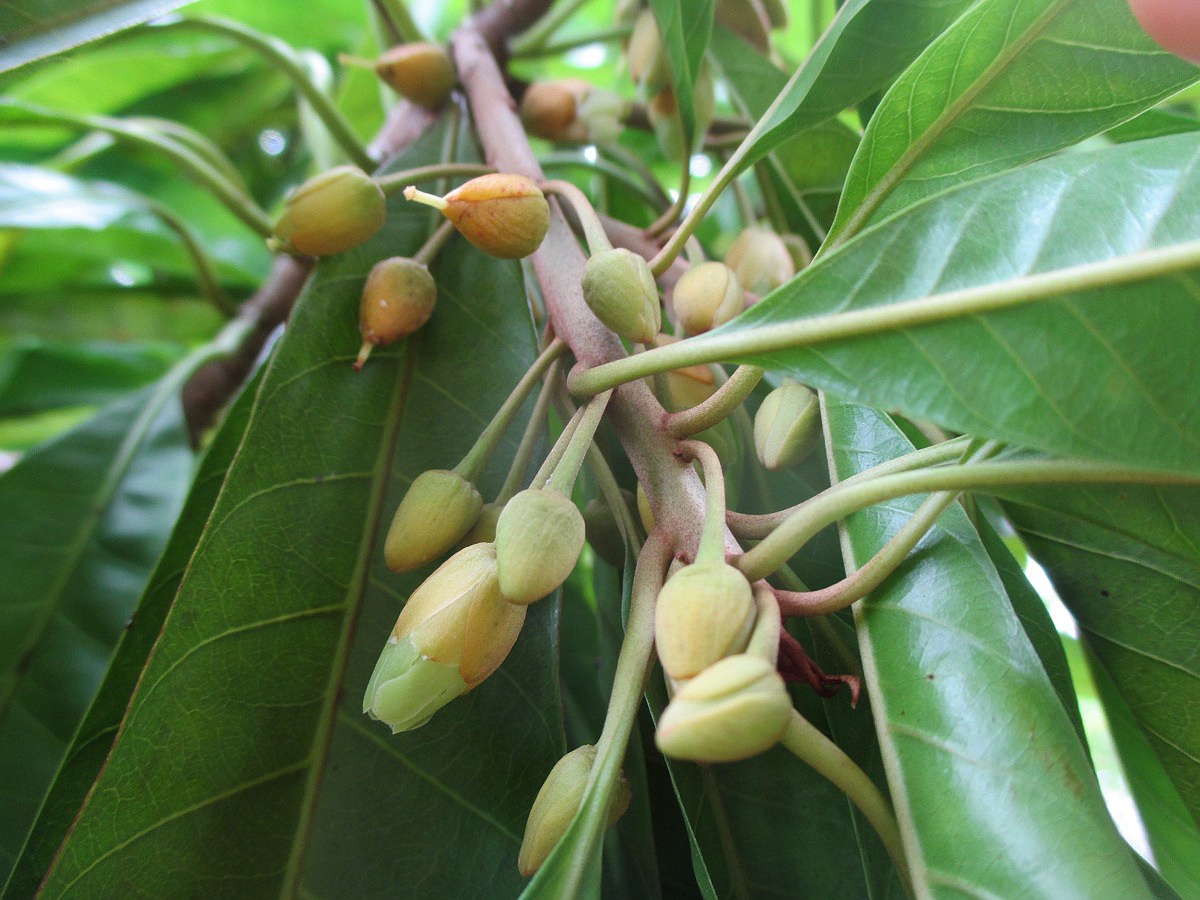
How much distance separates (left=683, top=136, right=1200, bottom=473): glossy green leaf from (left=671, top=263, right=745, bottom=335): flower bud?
0.18 m

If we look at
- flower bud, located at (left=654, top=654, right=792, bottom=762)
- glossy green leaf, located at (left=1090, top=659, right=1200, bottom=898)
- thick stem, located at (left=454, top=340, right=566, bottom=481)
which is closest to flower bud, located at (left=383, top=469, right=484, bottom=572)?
thick stem, located at (left=454, top=340, right=566, bottom=481)

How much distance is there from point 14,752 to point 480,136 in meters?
0.71

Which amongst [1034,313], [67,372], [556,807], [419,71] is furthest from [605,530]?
[67,372]

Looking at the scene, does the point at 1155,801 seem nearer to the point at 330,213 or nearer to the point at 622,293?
the point at 622,293

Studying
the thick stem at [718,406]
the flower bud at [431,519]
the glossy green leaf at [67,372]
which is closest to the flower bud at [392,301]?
the flower bud at [431,519]

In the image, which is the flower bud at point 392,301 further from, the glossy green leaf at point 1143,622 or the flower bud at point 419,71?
the glossy green leaf at point 1143,622

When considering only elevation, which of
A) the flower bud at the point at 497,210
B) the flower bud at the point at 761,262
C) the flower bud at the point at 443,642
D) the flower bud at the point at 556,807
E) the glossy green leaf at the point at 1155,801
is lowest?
the glossy green leaf at the point at 1155,801

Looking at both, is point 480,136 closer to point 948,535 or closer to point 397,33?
point 397,33

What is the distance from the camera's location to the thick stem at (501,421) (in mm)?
609

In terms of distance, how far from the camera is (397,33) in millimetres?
1072

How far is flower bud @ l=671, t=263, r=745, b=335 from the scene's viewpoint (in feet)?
2.16

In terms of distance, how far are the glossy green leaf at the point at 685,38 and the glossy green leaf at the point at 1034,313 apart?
32 cm

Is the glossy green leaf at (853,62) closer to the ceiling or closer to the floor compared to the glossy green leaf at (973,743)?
closer to the ceiling

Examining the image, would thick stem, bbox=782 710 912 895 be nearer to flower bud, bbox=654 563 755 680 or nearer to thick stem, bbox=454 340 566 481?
flower bud, bbox=654 563 755 680
